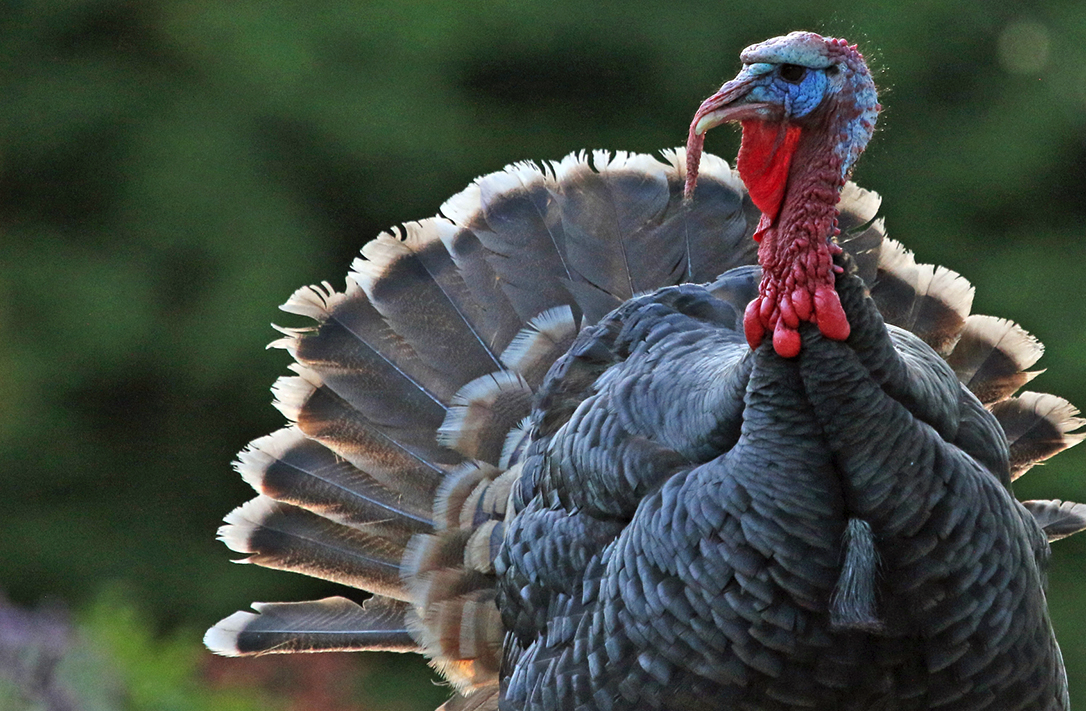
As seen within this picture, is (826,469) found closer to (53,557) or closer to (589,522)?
(589,522)

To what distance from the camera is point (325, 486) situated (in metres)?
4.02

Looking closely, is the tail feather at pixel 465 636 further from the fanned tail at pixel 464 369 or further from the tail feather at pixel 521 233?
the tail feather at pixel 521 233

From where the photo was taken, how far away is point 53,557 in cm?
636

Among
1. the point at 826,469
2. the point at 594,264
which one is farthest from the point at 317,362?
the point at 826,469

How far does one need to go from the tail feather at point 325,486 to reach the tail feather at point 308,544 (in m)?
0.04

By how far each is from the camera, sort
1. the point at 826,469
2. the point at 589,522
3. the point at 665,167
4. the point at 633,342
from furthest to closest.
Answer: the point at 665,167 → the point at 633,342 → the point at 589,522 → the point at 826,469

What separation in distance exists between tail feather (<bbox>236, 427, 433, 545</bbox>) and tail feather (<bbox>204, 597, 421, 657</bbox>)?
24 centimetres

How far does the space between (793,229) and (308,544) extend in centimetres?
196

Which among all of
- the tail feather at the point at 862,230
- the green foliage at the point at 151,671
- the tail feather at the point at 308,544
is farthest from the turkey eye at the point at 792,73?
the green foliage at the point at 151,671

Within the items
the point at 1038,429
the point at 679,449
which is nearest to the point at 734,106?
the point at 679,449

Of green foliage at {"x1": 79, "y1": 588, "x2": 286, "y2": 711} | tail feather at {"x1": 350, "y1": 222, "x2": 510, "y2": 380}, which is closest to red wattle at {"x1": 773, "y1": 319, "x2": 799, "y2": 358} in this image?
tail feather at {"x1": 350, "y1": 222, "x2": 510, "y2": 380}

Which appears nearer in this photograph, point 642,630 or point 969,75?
point 642,630

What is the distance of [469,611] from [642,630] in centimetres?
109

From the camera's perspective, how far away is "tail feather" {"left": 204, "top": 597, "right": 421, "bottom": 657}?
12.9 feet
